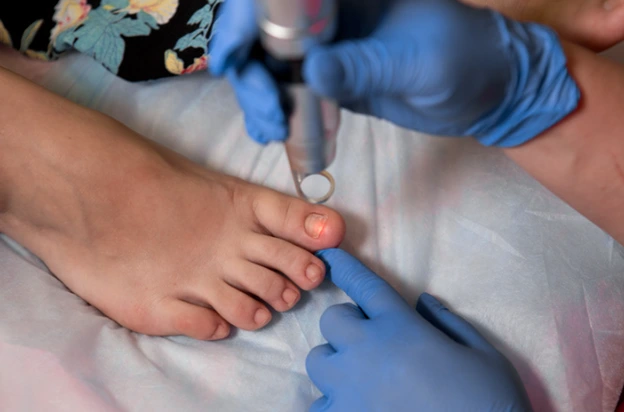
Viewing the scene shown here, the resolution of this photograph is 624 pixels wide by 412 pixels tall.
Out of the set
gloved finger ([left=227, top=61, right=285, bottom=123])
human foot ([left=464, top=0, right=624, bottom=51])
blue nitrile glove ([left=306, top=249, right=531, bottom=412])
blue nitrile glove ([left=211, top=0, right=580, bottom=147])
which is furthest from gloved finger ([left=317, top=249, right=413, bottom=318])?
human foot ([left=464, top=0, right=624, bottom=51])

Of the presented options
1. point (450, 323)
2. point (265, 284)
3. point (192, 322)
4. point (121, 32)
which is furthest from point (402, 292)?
point (121, 32)

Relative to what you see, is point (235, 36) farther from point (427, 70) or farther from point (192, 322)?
point (192, 322)

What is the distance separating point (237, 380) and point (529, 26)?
558 mm

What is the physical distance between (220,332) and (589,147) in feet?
1.76

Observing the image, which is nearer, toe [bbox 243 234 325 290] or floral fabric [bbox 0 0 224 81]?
toe [bbox 243 234 325 290]

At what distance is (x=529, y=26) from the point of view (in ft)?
1.96

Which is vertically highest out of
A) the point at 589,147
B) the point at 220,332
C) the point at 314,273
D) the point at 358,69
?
the point at 358,69

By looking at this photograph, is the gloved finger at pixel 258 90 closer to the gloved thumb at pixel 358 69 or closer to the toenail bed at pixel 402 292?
the gloved thumb at pixel 358 69

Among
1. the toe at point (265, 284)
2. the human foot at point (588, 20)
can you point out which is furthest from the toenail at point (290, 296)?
the human foot at point (588, 20)

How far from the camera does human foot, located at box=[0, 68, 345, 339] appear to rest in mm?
812

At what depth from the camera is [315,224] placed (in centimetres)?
80

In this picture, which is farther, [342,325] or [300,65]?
[342,325]

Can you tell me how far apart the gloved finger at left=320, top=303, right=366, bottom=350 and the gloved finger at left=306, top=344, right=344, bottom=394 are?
0.01 m

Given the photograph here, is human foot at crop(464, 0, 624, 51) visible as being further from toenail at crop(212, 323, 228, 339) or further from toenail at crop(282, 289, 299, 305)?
toenail at crop(212, 323, 228, 339)
